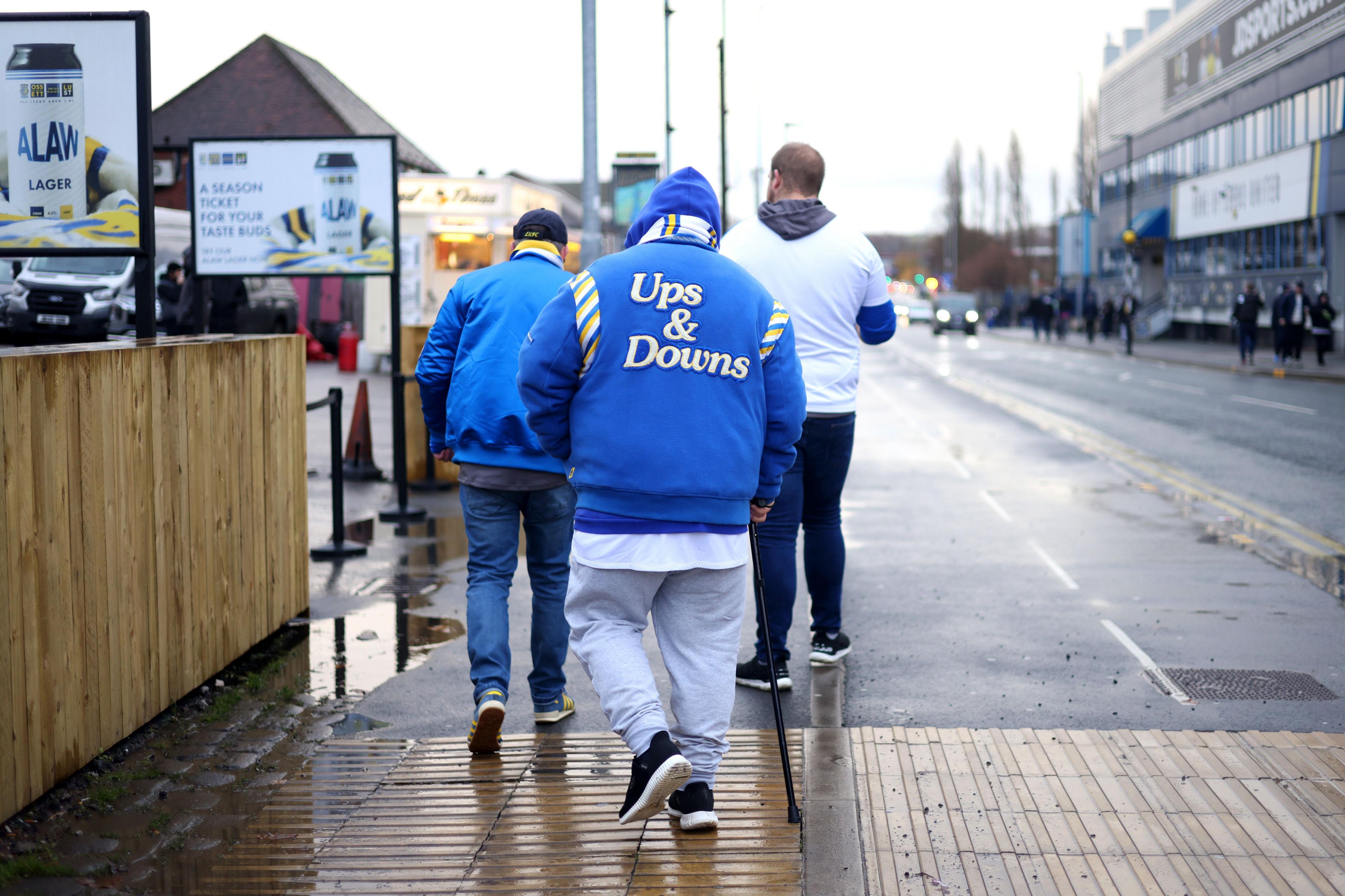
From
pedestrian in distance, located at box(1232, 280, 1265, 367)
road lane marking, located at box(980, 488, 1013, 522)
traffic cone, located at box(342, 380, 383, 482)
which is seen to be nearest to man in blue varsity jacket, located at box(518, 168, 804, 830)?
road lane marking, located at box(980, 488, 1013, 522)

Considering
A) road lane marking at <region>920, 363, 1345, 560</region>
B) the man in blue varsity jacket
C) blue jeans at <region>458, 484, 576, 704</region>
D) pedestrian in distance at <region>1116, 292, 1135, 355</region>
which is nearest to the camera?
the man in blue varsity jacket

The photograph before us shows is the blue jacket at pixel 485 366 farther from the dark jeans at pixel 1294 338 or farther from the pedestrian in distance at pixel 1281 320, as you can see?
the dark jeans at pixel 1294 338

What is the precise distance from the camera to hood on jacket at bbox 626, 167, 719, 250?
418cm

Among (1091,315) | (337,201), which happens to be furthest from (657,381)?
(1091,315)

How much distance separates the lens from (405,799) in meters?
4.41

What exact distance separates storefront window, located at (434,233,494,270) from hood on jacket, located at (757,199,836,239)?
24578mm

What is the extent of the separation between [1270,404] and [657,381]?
20.1 metres

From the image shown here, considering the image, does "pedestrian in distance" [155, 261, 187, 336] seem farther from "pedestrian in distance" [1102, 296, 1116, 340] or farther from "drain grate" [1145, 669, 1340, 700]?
"pedestrian in distance" [1102, 296, 1116, 340]

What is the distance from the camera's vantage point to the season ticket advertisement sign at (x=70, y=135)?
604 cm

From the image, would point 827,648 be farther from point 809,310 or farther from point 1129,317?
Answer: point 1129,317

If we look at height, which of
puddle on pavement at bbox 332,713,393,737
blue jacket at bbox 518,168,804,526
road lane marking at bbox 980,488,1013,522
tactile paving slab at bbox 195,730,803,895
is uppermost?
blue jacket at bbox 518,168,804,526

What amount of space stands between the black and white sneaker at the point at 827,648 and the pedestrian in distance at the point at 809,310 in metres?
0.32

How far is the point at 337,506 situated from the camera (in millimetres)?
8844

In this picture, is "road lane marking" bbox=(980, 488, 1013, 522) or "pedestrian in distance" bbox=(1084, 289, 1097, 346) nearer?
"road lane marking" bbox=(980, 488, 1013, 522)
